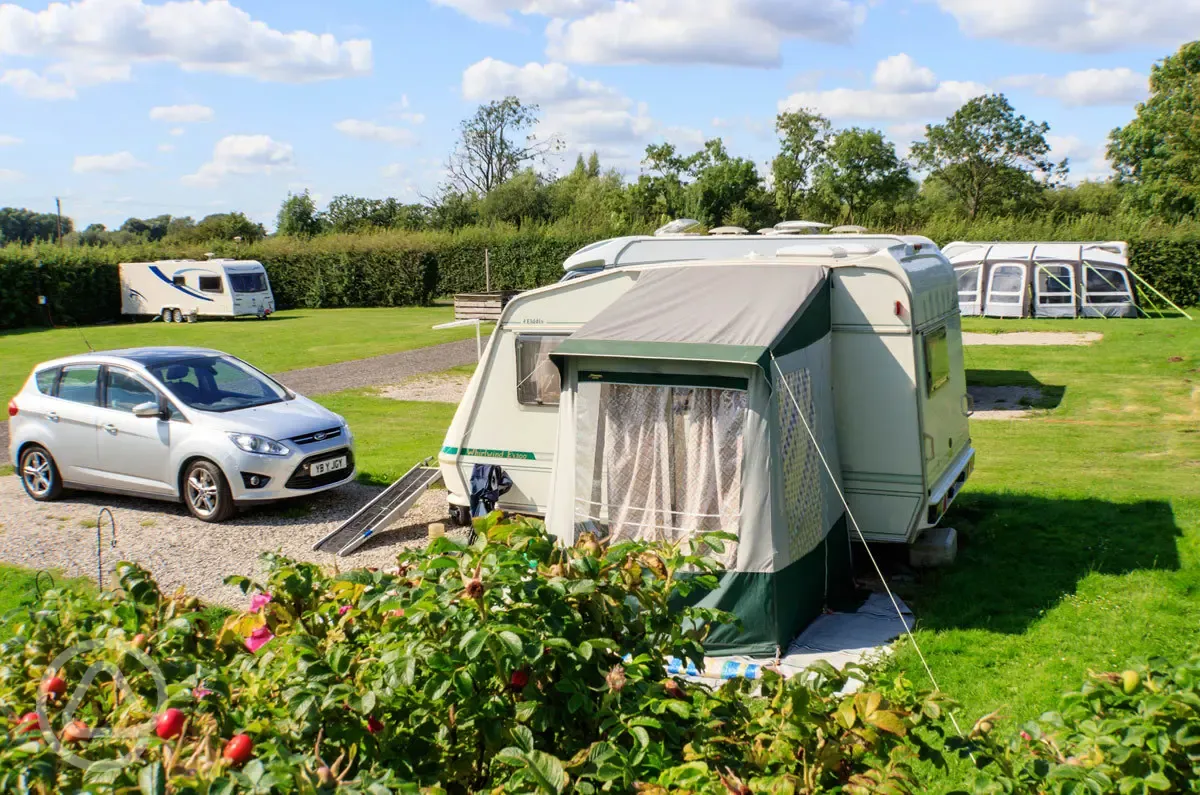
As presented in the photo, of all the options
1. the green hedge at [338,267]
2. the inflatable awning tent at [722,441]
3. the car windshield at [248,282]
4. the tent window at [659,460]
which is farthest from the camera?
the car windshield at [248,282]

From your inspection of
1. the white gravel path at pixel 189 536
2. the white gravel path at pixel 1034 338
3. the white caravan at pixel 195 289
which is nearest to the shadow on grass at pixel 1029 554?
the white gravel path at pixel 189 536

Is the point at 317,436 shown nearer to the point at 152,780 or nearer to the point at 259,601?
the point at 259,601

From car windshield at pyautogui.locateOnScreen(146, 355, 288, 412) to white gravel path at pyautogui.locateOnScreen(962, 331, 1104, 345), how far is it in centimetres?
1573

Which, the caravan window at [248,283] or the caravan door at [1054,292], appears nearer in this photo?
the caravan door at [1054,292]

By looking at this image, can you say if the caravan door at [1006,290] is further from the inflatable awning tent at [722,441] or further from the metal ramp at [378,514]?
the inflatable awning tent at [722,441]

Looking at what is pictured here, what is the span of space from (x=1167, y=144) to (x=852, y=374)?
148 feet

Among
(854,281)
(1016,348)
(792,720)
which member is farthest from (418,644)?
(1016,348)

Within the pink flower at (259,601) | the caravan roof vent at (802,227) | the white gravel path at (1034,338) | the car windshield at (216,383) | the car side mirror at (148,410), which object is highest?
the caravan roof vent at (802,227)

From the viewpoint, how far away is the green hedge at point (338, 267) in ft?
123

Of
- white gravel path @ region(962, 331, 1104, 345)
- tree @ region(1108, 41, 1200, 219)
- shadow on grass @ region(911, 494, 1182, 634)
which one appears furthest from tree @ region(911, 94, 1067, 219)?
shadow on grass @ region(911, 494, 1182, 634)

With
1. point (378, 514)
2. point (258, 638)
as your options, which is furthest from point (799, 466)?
point (258, 638)

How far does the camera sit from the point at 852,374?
320 inches

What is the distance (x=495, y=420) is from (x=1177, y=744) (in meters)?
7.58

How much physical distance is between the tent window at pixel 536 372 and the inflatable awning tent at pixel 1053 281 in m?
20.5
